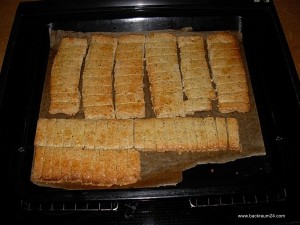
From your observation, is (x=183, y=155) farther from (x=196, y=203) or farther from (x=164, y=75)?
(x=164, y=75)

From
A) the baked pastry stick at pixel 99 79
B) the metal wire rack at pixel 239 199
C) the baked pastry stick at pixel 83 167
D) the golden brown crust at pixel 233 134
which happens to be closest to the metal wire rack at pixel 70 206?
the baked pastry stick at pixel 83 167

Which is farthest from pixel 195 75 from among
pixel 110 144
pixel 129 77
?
pixel 110 144

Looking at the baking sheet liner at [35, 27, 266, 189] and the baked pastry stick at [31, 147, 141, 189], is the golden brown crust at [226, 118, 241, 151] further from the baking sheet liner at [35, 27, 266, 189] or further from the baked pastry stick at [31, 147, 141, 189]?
the baked pastry stick at [31, 147, 141, 189]

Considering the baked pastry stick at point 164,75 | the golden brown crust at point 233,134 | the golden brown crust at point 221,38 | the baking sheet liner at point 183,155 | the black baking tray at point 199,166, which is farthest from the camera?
the golden brown crust at point 221,38

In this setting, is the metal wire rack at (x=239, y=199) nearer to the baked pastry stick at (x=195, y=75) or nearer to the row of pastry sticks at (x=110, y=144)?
the row of pastry sticks at (x=110, y=144)

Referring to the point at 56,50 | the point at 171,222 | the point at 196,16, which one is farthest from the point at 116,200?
the point at 196,16

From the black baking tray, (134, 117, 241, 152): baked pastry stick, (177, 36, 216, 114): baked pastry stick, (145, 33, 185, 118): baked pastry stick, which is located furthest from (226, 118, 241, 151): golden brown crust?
(145, 33, 185, 118): baked pastry stick
